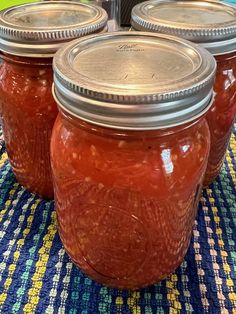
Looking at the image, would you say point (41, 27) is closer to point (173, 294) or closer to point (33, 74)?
point (33, 74)

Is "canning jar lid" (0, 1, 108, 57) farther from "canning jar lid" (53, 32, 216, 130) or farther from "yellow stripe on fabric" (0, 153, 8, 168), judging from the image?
"yellow stripe on fabric" (0, 153, 8, 168)

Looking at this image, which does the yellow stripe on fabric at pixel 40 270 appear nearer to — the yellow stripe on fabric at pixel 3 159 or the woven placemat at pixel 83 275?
the woven placemat at pixel 83 275

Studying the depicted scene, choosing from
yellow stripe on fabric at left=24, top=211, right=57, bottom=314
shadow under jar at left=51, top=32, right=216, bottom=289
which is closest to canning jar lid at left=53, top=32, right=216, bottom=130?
shadow under jar at left=51, top=32, right=216, bottom=289

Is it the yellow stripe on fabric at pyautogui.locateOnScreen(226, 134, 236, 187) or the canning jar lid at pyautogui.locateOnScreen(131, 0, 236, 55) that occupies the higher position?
the canning jar lid at pyautogui.locateOnScreen(131, 0, 236, 55)

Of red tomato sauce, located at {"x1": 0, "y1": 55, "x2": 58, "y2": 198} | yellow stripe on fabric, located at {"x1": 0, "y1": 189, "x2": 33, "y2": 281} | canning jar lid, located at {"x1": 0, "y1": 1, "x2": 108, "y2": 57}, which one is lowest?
yellow stripe on fabric, located at {"x1": 0, "y1": 189, "x2": 33, "y2": 281}

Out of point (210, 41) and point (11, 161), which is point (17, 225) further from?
point (210, 41)

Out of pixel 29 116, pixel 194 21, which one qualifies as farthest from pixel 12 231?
pixel 194 21
